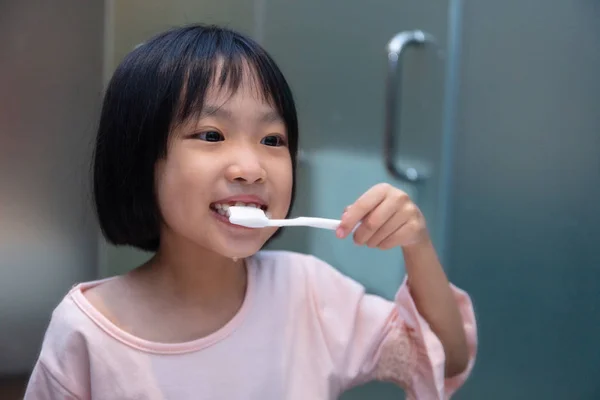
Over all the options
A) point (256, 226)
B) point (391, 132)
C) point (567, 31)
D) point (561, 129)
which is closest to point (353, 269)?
point (391, 132)

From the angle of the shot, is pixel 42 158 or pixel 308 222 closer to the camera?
pixel 308 222

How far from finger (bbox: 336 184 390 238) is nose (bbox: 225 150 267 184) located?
9cm

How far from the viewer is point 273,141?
652mm

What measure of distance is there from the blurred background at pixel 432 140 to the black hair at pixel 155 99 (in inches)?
12.1

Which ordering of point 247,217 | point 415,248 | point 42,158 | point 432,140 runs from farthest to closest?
point 432,140, point 42,158, point 415,248, point 247,217

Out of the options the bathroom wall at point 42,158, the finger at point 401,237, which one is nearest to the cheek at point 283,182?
the finger at point 401,237

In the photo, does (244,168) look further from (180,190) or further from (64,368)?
(64,368)

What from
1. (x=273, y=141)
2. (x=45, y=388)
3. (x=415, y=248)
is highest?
(x=273, y=141)

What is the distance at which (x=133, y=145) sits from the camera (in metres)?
0.63

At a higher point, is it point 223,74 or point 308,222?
point 223,74

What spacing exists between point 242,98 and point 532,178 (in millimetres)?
628

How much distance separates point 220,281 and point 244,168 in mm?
181

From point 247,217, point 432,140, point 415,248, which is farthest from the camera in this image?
point 432,140

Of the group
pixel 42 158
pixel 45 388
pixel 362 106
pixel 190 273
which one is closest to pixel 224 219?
→ pixel 190 273
